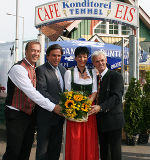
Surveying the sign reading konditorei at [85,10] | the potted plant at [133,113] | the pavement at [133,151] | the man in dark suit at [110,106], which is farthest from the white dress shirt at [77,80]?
the sign reading konditorei at [85,10]

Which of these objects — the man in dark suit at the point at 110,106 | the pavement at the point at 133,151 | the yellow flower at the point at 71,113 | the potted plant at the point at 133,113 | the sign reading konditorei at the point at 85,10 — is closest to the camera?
the yellow flower at the point at 71,113

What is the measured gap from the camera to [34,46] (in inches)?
131

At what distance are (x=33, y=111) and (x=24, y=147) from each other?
55 cm

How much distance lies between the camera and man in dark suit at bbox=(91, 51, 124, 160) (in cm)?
340

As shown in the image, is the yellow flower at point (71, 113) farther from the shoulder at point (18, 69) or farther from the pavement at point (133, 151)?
the pavement at point (133, 151)

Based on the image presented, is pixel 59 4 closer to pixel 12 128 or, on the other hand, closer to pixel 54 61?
pixel 54 61

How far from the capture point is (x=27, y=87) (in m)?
3.16

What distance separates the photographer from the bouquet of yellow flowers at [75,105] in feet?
10.4

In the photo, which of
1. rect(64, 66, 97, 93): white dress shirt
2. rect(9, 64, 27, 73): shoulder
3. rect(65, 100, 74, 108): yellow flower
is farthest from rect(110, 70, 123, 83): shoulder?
rect(9, 64, 27, 73): shoulder

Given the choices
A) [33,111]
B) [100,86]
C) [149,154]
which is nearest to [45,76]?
[33,111]

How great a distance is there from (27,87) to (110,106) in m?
1.14

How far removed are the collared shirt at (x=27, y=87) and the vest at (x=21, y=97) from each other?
3.2 inches

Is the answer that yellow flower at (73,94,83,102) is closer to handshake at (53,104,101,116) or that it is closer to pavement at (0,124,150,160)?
handshake at (53,104,101,116)

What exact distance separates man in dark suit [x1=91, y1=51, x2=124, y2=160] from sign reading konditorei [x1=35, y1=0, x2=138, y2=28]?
2.82 meters
